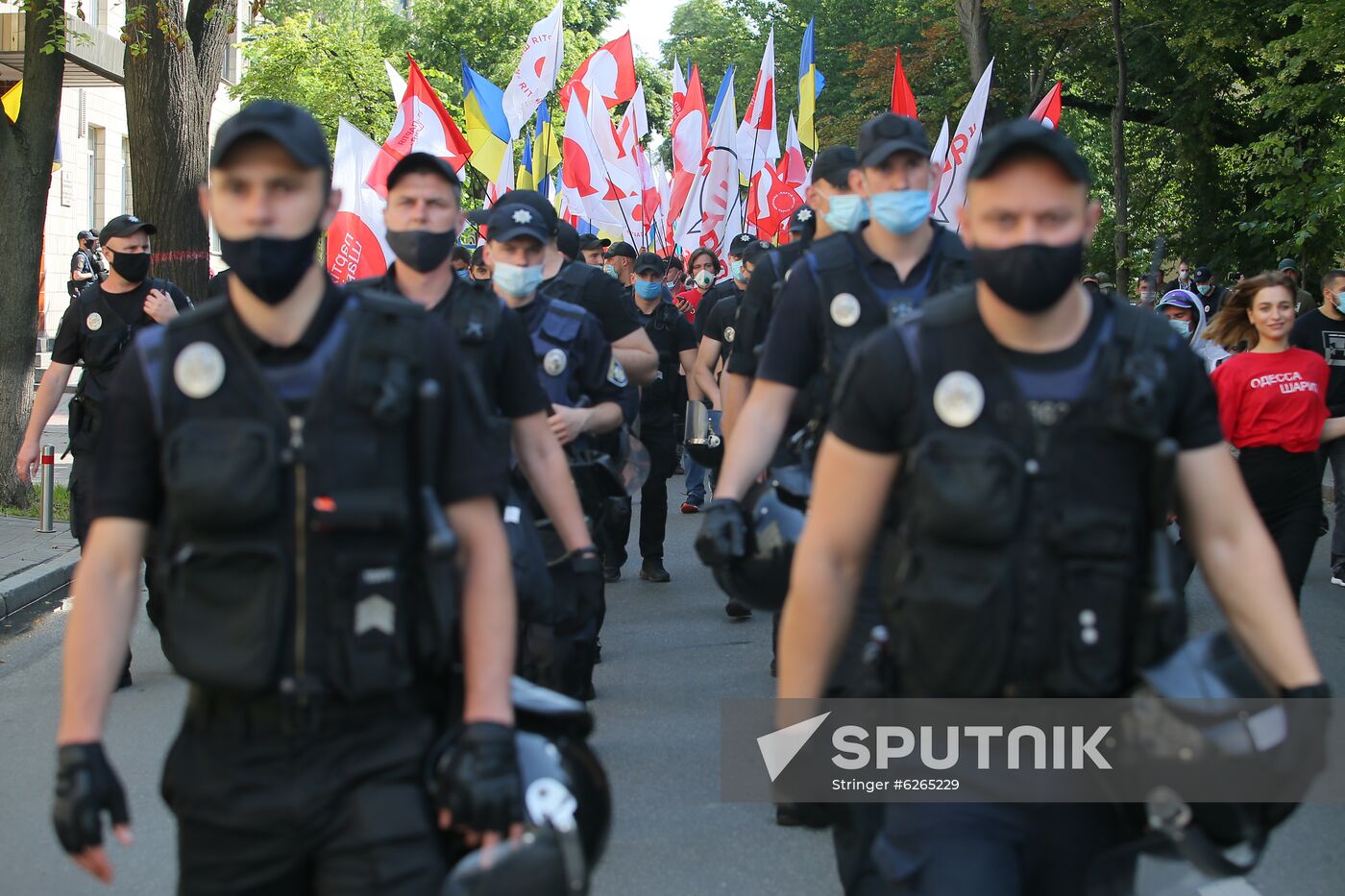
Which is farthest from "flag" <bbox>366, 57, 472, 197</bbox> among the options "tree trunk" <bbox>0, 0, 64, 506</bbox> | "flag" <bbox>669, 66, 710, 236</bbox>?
"flag" <bbox>669, 66, 710, 236</bbox>

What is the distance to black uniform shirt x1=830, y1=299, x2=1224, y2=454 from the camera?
285cm

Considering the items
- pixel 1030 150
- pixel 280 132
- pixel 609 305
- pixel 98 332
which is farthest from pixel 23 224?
pixel 1030 150

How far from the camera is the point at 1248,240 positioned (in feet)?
94.3

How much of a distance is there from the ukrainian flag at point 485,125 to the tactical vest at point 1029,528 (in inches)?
521

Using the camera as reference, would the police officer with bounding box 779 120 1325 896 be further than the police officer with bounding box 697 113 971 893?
No

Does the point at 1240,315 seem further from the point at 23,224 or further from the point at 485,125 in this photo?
the point at 485,125

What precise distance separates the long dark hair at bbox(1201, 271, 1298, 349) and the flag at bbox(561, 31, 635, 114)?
38.2 feet

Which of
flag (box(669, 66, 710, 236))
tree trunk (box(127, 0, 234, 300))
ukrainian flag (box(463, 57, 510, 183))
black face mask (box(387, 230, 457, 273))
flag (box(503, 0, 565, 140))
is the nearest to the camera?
black face mask (box(387, 230, 457, 273))

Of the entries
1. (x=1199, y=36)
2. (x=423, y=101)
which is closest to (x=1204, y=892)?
(x=423, y=101)

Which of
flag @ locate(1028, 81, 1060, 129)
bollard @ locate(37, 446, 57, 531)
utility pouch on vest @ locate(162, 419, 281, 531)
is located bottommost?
bollard @ locate(37, 446, 57, 531)

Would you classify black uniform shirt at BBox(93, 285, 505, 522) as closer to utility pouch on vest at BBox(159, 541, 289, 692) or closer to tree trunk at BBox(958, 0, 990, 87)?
utility pouch on vest at BBox(159, 541, 289, 692)

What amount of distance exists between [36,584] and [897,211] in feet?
21.8

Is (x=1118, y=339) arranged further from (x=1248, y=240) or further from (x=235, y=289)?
(x=1248, y=240)

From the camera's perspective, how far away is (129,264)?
24.7 ft
